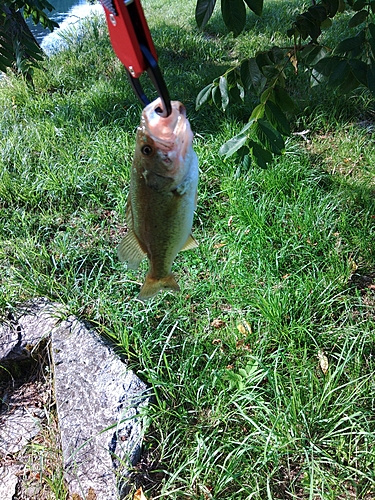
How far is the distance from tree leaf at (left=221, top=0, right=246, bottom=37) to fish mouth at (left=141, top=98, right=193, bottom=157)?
2.88ft

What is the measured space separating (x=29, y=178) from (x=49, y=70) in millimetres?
2596

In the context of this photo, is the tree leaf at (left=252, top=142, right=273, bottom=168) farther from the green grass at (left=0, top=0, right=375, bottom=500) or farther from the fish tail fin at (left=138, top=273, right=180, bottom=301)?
the fish tail fin at (left=138, top=273, right=180, bottom=301)

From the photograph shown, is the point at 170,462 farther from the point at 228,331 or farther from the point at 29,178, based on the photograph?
the point at 29,178

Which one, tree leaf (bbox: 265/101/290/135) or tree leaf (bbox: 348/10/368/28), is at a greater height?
tree leaf (bbox: 348/10/368/28)

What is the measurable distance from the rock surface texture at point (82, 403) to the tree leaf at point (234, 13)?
5.38 feet

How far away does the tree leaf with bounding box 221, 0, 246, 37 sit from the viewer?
154 centimetres

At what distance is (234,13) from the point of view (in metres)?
1.55

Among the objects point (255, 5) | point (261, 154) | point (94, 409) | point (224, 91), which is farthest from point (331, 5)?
point (94, 409)

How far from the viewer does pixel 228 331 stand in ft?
7.93

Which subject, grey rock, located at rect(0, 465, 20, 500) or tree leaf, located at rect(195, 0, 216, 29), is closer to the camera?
tree leaf, located at rect(195, 0, 216, 29)

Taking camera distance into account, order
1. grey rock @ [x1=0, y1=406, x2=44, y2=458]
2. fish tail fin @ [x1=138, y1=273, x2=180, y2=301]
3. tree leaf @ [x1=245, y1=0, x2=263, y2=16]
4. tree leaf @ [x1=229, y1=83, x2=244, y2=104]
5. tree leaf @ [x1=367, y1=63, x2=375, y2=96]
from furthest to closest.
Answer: grey rock @ [x1=0, y1=406, x2=44, y2=458]
tree leaf @ [x1=229, y1=83, x2=244, y2=104]
tree leaf @ [x1=367, y1=63, x2=375, y2=96]
tree leaf @ [x1=245, y1=0, x2=263, y2=16]
fish tail fin @ [x1=138, y1=273, x2=180, y2=301]

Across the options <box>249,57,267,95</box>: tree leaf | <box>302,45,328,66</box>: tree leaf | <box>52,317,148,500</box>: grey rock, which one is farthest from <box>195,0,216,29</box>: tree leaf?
<box>52,317,148,500</box>: grey rock

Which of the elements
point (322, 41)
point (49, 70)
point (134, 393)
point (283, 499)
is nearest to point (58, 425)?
point (134, 393)

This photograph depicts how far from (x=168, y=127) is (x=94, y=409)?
172 centimetres
